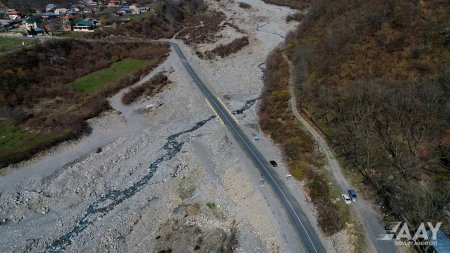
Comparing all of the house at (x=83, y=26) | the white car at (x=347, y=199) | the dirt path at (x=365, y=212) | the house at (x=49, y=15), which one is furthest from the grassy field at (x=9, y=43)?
the white car at (x=347, y=199)

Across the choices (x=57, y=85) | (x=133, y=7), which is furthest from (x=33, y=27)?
(x=133, y=7)

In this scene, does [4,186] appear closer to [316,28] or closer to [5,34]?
[5,34]

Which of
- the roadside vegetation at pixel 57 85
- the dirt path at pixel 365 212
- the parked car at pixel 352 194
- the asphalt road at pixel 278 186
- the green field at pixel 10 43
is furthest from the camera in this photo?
the green field at pixel 10 43

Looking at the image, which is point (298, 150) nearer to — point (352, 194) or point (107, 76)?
point (352, 194)

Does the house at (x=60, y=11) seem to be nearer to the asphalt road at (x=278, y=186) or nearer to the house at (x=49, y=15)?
the house at (x=49, y=15)

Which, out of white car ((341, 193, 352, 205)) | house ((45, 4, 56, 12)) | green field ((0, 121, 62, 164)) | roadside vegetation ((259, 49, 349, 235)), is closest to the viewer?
roadside vegetation ((259, 49, 349, 235))

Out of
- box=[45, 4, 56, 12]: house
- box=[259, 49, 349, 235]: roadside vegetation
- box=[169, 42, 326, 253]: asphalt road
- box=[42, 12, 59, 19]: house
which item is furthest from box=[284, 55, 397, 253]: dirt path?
box=[45, 4, 56, 12]: house

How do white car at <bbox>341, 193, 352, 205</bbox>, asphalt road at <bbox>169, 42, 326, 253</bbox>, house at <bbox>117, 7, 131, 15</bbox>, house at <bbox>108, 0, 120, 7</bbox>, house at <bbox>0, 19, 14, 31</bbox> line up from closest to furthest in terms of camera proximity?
asphalt road at <bbox>169, 42, 326, 253</bbox> < white car at <bbox>341, 193, 352, 205</bbox> < house at <bbox>0, 19, 14, 31</bbox> < house at <bbox>117, 7, 131, 15</bbox> < house at <bbox>108, 0, 120, 7</bbox>

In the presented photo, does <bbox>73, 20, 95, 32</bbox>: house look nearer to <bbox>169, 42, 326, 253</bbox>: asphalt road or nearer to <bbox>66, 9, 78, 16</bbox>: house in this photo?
<bbox>66, 9, 78, 16</bbox>: house
